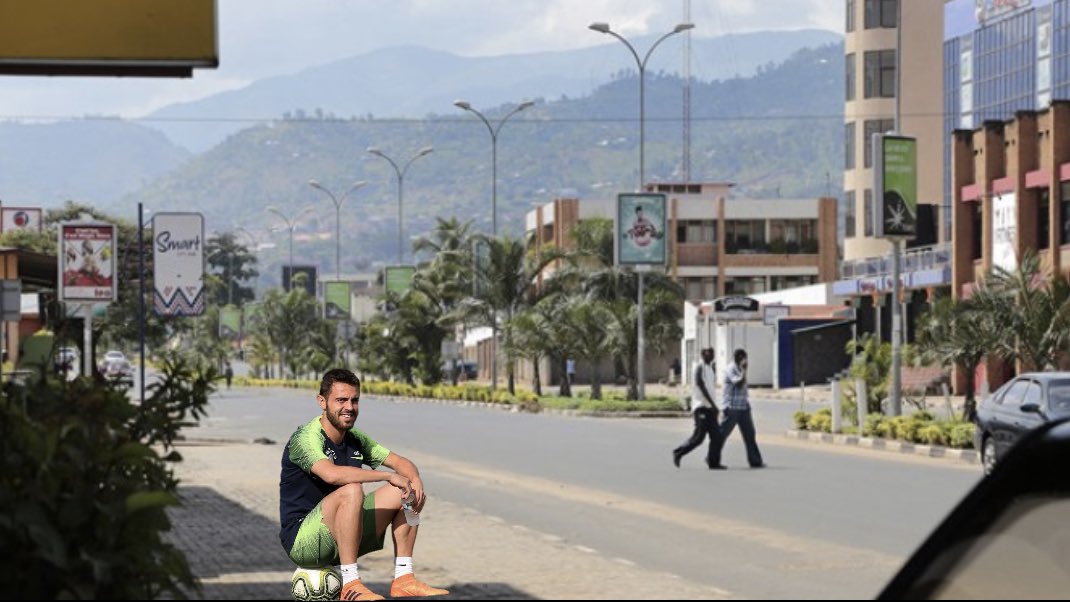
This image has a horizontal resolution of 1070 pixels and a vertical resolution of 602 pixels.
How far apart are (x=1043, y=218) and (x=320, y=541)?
2297 inches

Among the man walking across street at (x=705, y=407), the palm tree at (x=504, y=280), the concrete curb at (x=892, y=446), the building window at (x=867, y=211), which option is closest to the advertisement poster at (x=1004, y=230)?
the palm tree at (x=504, y=280)

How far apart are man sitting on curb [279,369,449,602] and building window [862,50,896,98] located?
106 metres

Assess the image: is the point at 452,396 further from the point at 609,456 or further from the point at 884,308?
the point at 609,456

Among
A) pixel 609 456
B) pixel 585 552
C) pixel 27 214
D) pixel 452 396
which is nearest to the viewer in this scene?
pixel 585 552

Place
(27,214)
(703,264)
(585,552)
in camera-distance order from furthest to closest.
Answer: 1. (703,264)
2. (27,214)
3. (585,552)

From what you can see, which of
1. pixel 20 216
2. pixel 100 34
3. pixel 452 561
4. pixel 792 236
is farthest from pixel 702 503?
pixel 792 236

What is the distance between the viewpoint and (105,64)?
7.76m

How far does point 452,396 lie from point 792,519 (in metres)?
54.6

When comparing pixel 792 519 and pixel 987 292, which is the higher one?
pixel 987 292

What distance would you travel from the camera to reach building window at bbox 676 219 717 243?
112750mm

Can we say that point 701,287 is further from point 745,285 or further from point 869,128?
point 869,128

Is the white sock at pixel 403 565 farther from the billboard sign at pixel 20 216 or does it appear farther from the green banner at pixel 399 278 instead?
the billboard sign at pixel 20 216

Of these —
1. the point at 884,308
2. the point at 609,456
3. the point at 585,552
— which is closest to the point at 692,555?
the point at 585,552

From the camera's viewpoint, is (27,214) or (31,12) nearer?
(31,12)
